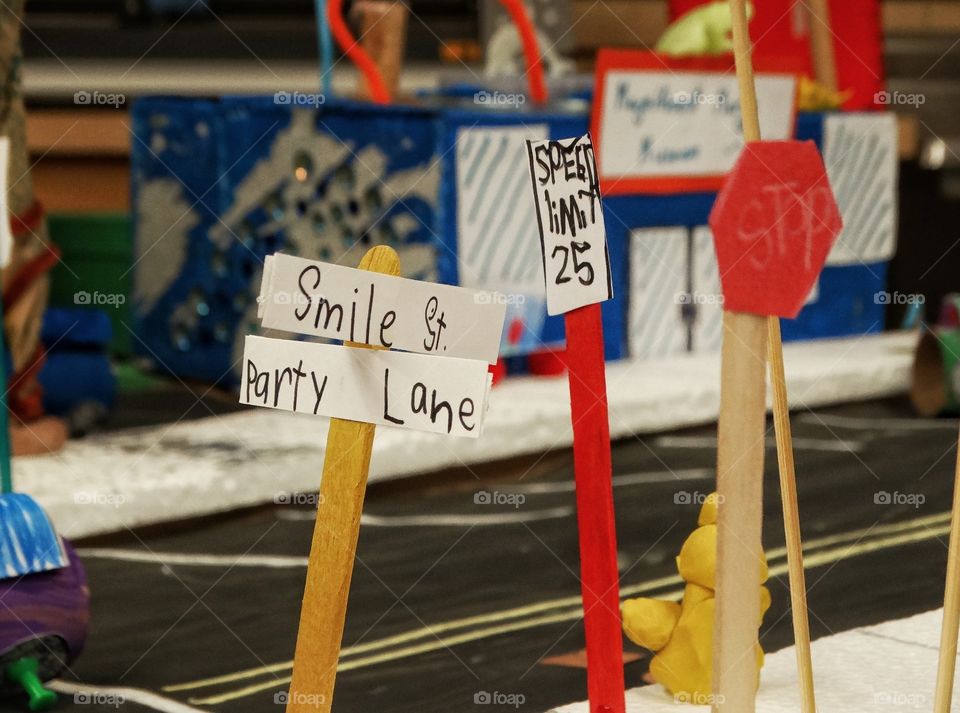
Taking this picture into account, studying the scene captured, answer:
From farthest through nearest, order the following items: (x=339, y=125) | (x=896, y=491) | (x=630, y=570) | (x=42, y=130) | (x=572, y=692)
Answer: (x=42, y=130)
(x=339, y=125)
(x=896, y=491)
(x=630, y=570)
(x=572, y=692)

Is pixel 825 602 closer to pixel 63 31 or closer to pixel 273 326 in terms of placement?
pixel 273 326

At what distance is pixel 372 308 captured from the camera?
4.74ft

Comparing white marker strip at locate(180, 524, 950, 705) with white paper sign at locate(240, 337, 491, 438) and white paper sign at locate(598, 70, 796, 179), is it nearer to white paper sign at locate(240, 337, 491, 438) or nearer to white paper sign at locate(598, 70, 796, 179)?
white paper sign at locate(240, 337, 491, 438)

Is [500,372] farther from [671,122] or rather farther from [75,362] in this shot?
[75,362]

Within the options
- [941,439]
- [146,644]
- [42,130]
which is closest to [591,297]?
[146,644]

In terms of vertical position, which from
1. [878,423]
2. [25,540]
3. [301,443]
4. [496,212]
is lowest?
[25,540]

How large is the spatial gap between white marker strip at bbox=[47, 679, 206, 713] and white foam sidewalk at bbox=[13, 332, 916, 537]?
87 centimetres

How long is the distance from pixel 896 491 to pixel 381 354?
2014 mm

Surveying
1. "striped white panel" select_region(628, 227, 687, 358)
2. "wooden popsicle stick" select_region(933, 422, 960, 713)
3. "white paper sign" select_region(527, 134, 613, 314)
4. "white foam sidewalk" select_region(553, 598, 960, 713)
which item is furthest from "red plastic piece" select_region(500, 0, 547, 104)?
"wooden popsicle stick" select_region(933, 422, 960, 713)

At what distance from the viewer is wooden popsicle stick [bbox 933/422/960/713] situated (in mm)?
1301

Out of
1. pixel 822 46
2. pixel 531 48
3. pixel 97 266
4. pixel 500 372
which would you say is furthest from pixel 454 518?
pixel 822 46

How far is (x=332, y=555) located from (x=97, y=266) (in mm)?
3609

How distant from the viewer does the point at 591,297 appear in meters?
1.48

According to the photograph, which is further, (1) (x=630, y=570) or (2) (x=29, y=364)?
(2) (x=29, y=364)
